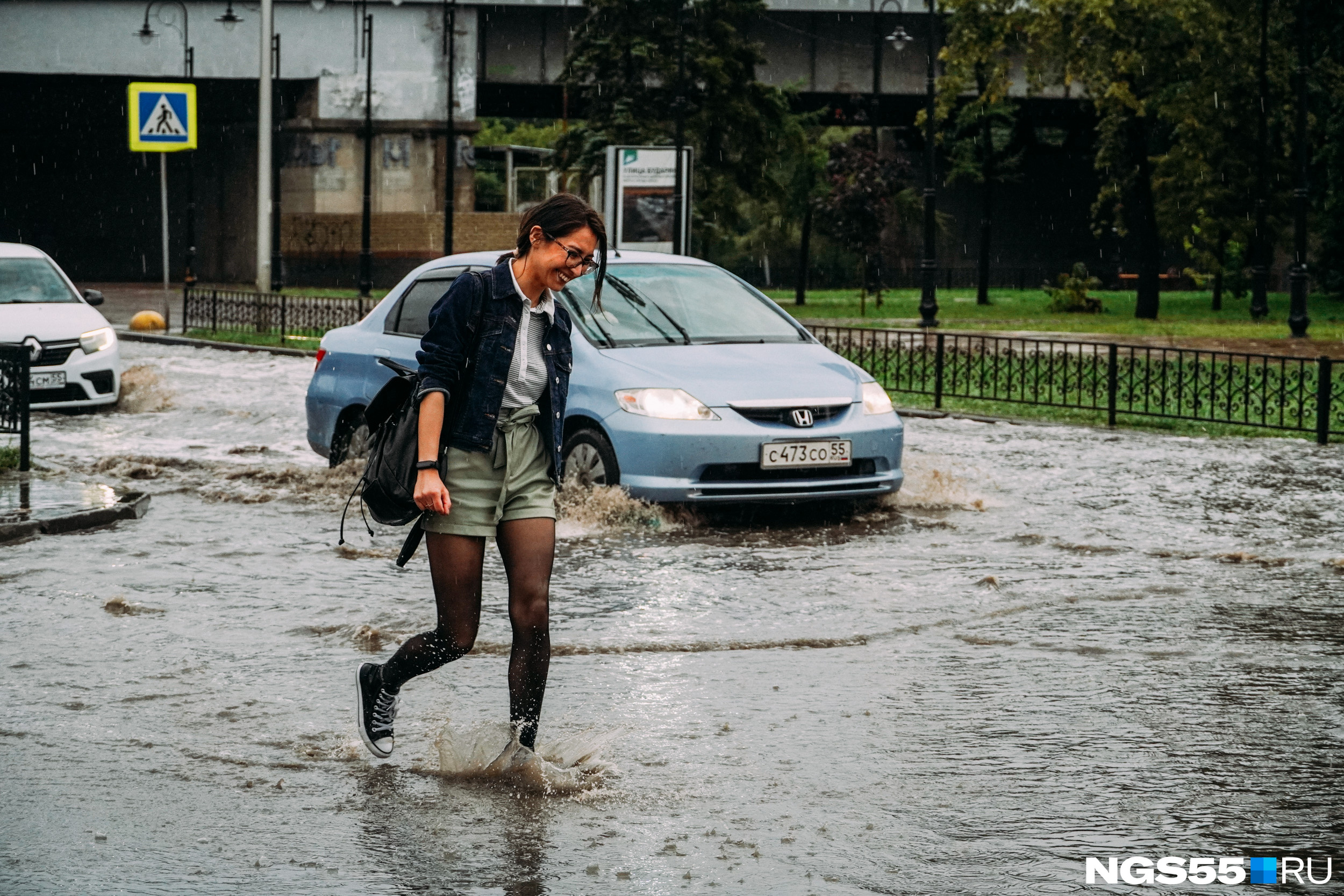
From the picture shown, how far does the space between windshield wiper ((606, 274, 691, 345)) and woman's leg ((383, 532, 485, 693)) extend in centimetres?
592

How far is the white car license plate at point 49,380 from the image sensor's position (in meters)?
17.0

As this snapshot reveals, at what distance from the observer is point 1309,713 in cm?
634

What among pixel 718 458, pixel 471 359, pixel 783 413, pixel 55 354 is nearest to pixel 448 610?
pixel 471 359

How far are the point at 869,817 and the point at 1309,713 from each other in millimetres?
2051

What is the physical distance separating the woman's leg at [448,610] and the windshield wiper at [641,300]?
5.92 meters

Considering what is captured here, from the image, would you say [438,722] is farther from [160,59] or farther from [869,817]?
[160,59]

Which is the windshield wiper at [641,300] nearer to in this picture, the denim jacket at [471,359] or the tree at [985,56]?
the denim jacket at [471,359]

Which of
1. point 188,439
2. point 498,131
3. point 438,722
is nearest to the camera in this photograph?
point 438,722

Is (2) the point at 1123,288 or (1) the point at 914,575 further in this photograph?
(2) the point at 1123,288

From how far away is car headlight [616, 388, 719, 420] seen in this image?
1043 cm

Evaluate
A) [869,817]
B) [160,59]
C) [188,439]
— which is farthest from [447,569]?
[160,59]

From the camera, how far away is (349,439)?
12453 millimetres

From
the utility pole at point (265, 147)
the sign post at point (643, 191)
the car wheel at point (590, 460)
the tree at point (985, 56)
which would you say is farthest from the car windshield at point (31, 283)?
the tree at point (985, 56)

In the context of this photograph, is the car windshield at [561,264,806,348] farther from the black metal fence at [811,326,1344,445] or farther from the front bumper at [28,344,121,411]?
the front bumper at [28,344,121,411]
